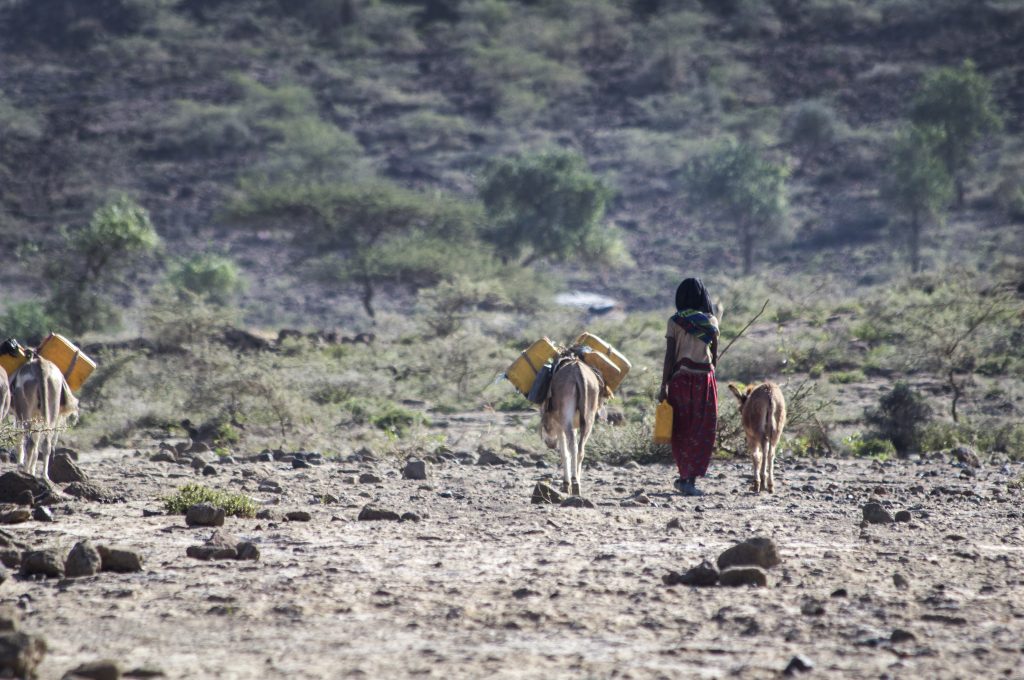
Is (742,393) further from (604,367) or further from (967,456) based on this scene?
(967,456)

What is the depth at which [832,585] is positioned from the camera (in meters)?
6.57

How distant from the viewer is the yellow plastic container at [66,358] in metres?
11.9

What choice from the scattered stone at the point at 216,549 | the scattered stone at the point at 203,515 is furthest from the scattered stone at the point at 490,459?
the scattered stone at the point at 216,549

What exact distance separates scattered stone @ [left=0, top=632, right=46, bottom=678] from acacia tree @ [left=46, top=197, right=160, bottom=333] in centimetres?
2851

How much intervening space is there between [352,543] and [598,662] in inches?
117

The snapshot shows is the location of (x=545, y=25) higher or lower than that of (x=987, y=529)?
higher

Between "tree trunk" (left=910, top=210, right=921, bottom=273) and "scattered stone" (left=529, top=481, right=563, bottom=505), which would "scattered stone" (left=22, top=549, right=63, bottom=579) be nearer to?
"scattered stone" (left=529, top=481, right=563, bottom=505)

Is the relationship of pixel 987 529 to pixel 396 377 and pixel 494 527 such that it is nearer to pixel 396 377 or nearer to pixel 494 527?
pixel 494 527

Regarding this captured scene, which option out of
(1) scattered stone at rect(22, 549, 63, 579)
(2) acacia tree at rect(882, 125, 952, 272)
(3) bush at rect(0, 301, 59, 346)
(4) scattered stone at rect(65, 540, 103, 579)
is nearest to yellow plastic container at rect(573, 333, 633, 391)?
(4) scattered stone at rect(65, 540, 103, 579)

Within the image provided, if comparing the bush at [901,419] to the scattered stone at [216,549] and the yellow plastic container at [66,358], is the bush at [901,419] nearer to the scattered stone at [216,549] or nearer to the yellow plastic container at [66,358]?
the yellow plastic container at [66,358]

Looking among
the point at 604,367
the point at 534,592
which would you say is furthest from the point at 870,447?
the point at 534,592

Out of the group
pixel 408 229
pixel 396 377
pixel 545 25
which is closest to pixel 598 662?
pixel 396 377

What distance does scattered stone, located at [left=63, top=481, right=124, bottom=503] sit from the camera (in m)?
9.55

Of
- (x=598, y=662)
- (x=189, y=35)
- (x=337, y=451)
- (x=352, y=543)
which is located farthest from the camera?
(x=189, y=35)
